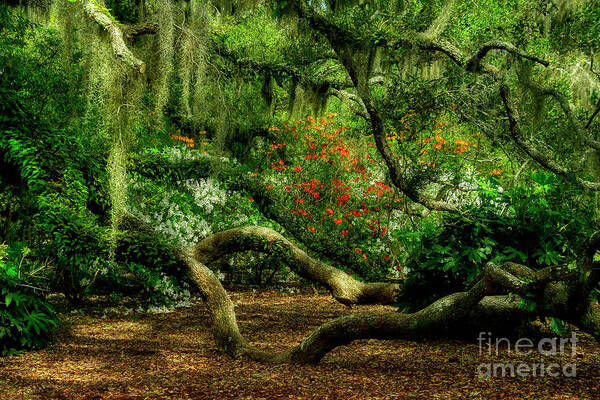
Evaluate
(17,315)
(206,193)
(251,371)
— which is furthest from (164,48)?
(206,193)

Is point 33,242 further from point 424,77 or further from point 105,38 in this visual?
point 424,77

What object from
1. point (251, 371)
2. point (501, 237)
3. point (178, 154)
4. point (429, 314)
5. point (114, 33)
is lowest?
point (251, 371)

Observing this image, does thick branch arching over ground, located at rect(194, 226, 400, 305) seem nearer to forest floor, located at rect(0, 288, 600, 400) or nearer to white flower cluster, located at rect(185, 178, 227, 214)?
forest floor, located at rect(0, 288, 600, 400)

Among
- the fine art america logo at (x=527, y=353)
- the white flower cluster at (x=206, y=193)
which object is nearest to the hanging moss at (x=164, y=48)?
the white flower cluster at (x=206, y=193)

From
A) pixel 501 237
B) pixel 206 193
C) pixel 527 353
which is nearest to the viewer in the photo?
pixel 527 353

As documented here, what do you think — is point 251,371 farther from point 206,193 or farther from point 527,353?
point 206,193

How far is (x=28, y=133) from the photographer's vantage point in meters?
6.11

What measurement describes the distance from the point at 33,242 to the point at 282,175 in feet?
16.3

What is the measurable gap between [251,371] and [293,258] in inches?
102

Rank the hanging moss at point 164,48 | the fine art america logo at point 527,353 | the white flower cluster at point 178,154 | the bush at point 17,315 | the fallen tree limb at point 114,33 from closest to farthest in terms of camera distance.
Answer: the fine art america logo at point 527,353, the fallen tree limb at point 114,33, the bush at point 17,315, the hanging moss at point 164,48, the white flower cluster at point 178,154

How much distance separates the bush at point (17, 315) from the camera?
508 cm

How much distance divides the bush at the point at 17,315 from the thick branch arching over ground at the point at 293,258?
7.01 feet

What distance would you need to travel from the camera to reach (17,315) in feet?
17.2

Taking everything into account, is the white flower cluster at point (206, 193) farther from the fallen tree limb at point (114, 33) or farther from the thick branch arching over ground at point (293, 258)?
the fallen tree limb at point (114, 33)
